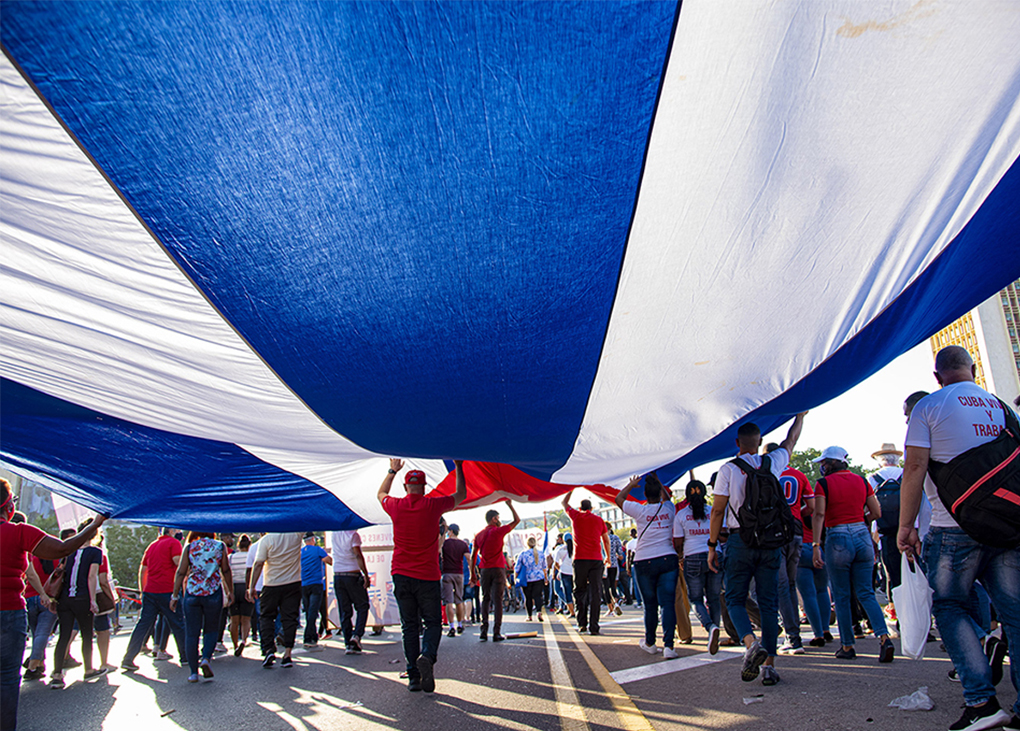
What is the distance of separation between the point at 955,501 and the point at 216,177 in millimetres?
3402

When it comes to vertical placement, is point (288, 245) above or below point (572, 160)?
below

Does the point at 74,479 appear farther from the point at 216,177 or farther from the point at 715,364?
the point at 715,364

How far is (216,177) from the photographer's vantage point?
2096 millimetres

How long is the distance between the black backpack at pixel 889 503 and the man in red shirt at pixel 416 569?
3.97 meters

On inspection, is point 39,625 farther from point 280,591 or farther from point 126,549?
point 126,549

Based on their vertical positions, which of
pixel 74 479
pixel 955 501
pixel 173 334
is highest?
pixel 173 334

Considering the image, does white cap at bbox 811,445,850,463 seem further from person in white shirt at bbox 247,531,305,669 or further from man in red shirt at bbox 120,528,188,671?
man in red shirt at bbox 120,528,188,671

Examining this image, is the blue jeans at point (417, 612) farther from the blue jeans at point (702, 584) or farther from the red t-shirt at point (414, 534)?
the blue jeans at point (702, 584)

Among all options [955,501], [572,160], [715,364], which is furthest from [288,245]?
[955,501]

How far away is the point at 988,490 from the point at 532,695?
133 inches

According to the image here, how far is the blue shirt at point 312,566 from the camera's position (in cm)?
894

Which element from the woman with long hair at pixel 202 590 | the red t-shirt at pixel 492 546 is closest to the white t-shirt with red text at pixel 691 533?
the red t-shirt at pixel 492 546

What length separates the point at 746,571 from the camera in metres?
4.38

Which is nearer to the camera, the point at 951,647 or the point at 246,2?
→ the point at 246,2
